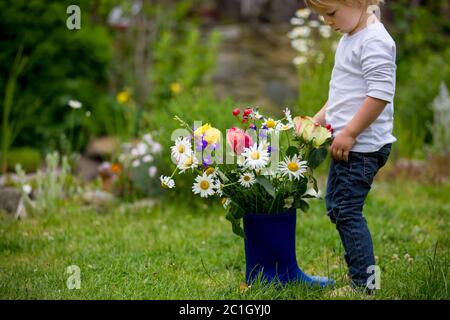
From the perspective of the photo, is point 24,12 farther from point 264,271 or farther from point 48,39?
point 264,271

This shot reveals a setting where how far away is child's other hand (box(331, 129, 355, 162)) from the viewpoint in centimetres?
243

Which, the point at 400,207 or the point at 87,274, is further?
the point at 400,207

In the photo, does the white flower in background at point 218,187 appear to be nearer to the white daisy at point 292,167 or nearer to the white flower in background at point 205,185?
the white flower in background at point 205,185

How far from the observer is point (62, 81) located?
19.3ft

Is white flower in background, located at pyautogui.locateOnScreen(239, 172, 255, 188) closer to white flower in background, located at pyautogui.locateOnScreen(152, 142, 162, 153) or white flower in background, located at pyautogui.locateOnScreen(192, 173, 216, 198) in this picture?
white flower in background, located at pyautogui.locateOnScreen(192, 173, 216, 198)

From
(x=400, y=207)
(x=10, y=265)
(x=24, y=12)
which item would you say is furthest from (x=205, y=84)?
(x=10, y=265)

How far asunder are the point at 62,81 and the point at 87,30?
1.98 ft

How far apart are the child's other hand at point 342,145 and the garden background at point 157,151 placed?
1.88 ft

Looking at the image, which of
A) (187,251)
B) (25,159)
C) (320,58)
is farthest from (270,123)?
(25,159)

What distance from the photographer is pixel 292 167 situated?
2422 millimetres

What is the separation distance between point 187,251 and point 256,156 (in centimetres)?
111

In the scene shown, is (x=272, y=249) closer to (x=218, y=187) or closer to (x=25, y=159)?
(x=218, y=187)

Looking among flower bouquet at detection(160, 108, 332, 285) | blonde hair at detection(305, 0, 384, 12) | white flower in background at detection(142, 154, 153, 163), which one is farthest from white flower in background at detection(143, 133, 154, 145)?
blonde hair at detection(305, 0, 384, 12)

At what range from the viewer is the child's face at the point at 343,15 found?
2.46 metres
